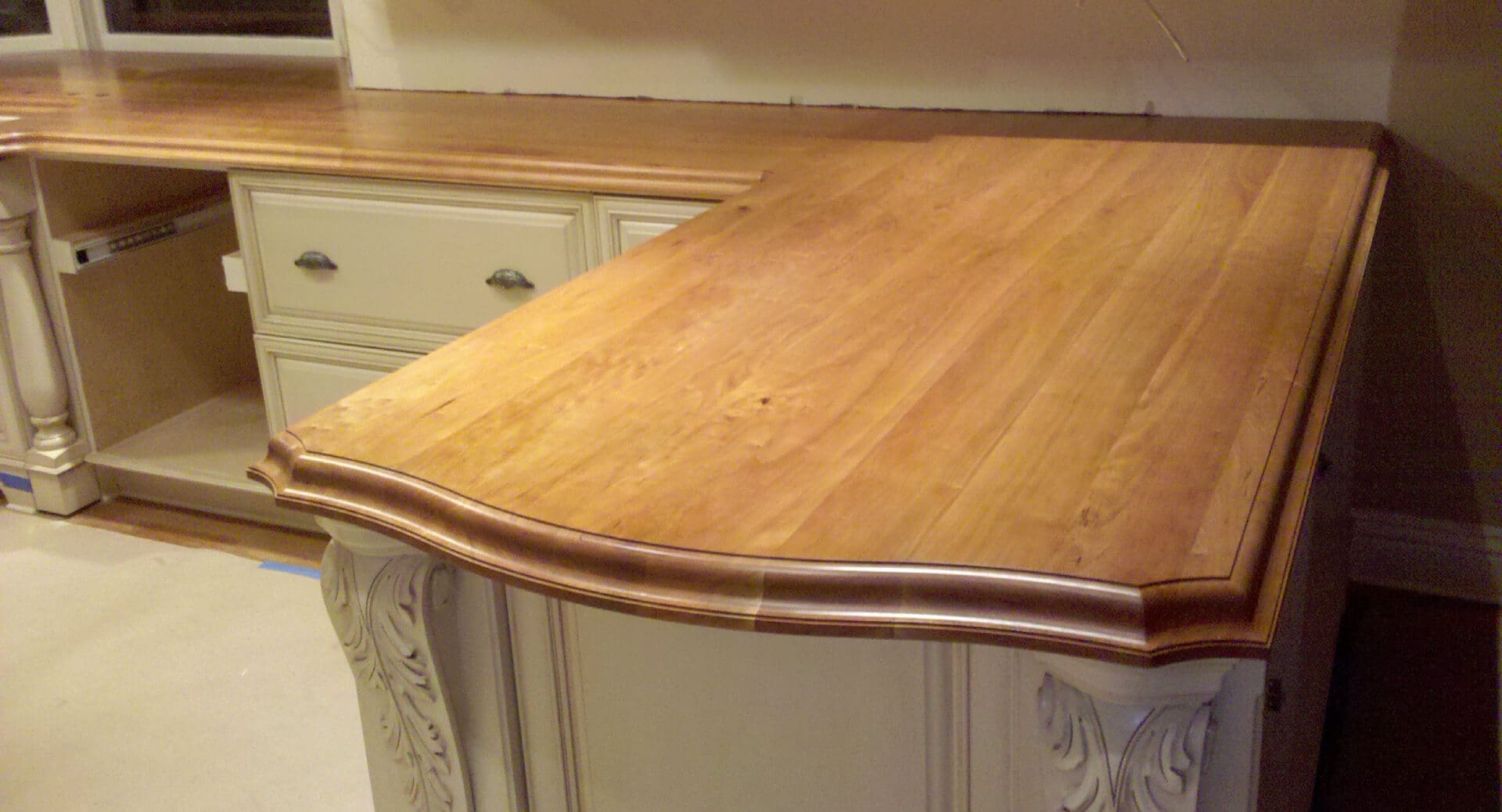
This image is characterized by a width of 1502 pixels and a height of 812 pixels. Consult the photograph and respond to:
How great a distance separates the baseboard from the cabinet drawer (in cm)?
131

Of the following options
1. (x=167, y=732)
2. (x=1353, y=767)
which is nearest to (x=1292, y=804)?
(x=1353, y=767)

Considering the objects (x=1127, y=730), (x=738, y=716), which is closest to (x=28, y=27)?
(x=738, y=716)

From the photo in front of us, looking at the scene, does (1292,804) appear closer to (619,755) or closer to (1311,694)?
(1311,694)

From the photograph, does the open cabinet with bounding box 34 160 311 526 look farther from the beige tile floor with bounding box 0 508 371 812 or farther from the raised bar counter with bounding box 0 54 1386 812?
the raised bar counter with bounding box 0 54 1386 812

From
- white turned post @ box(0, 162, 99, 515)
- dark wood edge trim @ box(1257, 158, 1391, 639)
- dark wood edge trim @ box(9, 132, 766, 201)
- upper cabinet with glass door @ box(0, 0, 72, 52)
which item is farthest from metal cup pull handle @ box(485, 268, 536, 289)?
upper cabinet with glass door @ box(0, 0, 72, 52)

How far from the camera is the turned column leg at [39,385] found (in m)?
2.27

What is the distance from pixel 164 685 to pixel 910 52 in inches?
59.9

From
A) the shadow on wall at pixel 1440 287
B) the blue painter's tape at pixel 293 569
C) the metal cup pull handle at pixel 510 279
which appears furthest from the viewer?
the blue painter's tape at pixel 293 569

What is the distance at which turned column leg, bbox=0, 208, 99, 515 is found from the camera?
227 cm

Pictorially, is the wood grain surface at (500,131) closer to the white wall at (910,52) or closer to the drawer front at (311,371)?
the white wall at (910,52)

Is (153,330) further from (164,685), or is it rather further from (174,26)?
(174,26)

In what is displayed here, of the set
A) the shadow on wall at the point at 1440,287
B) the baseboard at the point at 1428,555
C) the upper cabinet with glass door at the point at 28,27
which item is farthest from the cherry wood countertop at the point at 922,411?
the upper cabinet with glass door at the point at 28,27

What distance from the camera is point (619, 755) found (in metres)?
0.95

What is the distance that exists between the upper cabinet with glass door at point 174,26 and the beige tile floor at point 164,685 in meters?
1.29
